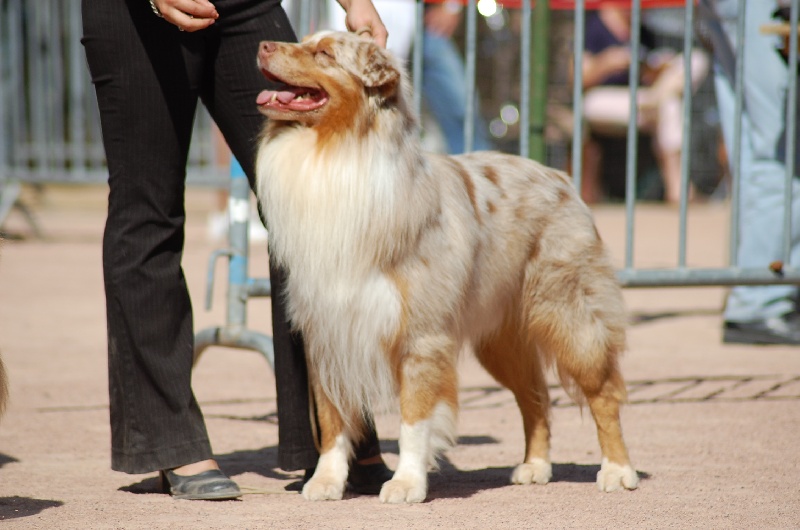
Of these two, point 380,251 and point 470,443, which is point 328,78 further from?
point 470,443

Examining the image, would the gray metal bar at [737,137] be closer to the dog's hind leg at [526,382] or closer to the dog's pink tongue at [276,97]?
the dog's hind leg at [526,382]

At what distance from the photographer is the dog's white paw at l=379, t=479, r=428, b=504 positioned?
12.4 feet

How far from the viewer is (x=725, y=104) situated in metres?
7.42

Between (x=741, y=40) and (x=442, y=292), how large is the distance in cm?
283

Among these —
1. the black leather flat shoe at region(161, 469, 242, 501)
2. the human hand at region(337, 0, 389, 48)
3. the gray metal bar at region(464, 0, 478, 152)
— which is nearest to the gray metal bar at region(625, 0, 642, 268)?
the gray metal bar at region(464, 0, 478, 152)

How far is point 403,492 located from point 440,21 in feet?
36.8

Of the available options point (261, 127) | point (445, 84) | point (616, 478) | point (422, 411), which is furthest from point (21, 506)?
point (445, 84)

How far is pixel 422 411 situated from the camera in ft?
12.4

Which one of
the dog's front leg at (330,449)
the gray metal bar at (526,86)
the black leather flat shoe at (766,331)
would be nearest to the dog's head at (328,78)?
the dog's front leg at (330,449)

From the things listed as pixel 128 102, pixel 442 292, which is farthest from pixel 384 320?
pixel 128 102

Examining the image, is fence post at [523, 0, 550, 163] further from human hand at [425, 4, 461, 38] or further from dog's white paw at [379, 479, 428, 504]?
human hand at [425, 4, 461, 38]

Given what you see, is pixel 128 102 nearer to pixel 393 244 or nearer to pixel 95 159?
pixel 393 244

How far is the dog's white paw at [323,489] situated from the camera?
12.6ft

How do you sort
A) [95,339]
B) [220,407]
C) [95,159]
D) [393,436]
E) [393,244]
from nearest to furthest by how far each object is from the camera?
1. [393,244]
2. [393,436]
3. [220,407]
4. [95,339]
5. [95,159]
